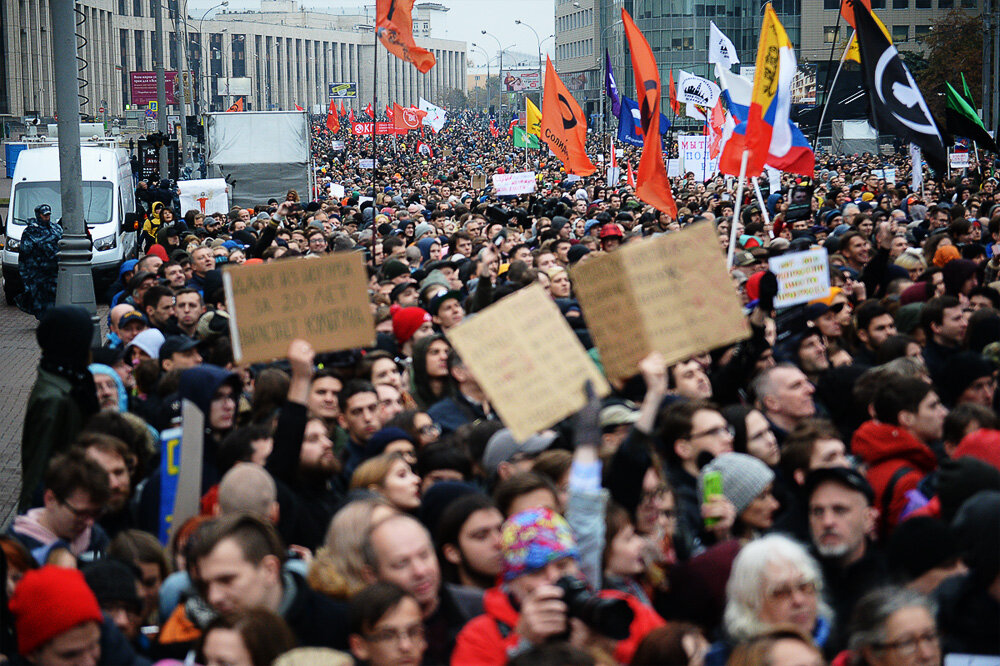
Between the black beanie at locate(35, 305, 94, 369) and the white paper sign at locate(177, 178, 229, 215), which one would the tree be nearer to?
the white paper sign at locate(177, 178, 229, 215)

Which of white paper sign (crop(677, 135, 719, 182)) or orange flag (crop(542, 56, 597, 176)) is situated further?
white paper sign (crop(677, 135, 719, 182))

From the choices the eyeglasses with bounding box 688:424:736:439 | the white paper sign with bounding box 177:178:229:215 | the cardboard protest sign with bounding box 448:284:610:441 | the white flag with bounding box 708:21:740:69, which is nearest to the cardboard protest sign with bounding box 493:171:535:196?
the white flag with bounding box 708:21:740:69

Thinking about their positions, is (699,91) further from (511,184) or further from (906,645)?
(906,645)

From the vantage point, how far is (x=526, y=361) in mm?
4574

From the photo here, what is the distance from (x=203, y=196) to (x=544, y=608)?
2002 cm

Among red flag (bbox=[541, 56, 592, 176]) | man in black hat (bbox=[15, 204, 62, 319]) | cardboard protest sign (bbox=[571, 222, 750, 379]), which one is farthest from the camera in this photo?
red flag (bbox=[541, 56, 592, 176])

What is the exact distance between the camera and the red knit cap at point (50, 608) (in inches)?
147

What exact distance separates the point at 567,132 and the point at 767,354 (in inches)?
541

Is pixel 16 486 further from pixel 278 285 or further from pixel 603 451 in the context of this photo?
pixel 603 451

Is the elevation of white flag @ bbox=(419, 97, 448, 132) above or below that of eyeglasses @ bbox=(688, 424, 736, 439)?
above

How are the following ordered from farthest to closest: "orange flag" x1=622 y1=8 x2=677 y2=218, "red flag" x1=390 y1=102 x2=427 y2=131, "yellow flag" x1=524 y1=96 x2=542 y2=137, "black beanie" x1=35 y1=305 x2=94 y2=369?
"red flag" x1=390 y1=102 x2=427 y2=131 < "yellow flag" x1=524 y1=96 x2=542 y2=137 < "orange flag" x1=622 y1=8 x2=677 y2=218 < "black beanie" x1=35 y1=305 x2=94 y2=369

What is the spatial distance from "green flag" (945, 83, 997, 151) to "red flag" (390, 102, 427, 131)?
19035 millimetres

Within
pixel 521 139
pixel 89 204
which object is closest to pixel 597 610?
pixel 89 204

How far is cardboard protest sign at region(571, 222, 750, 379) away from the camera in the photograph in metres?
5.06
